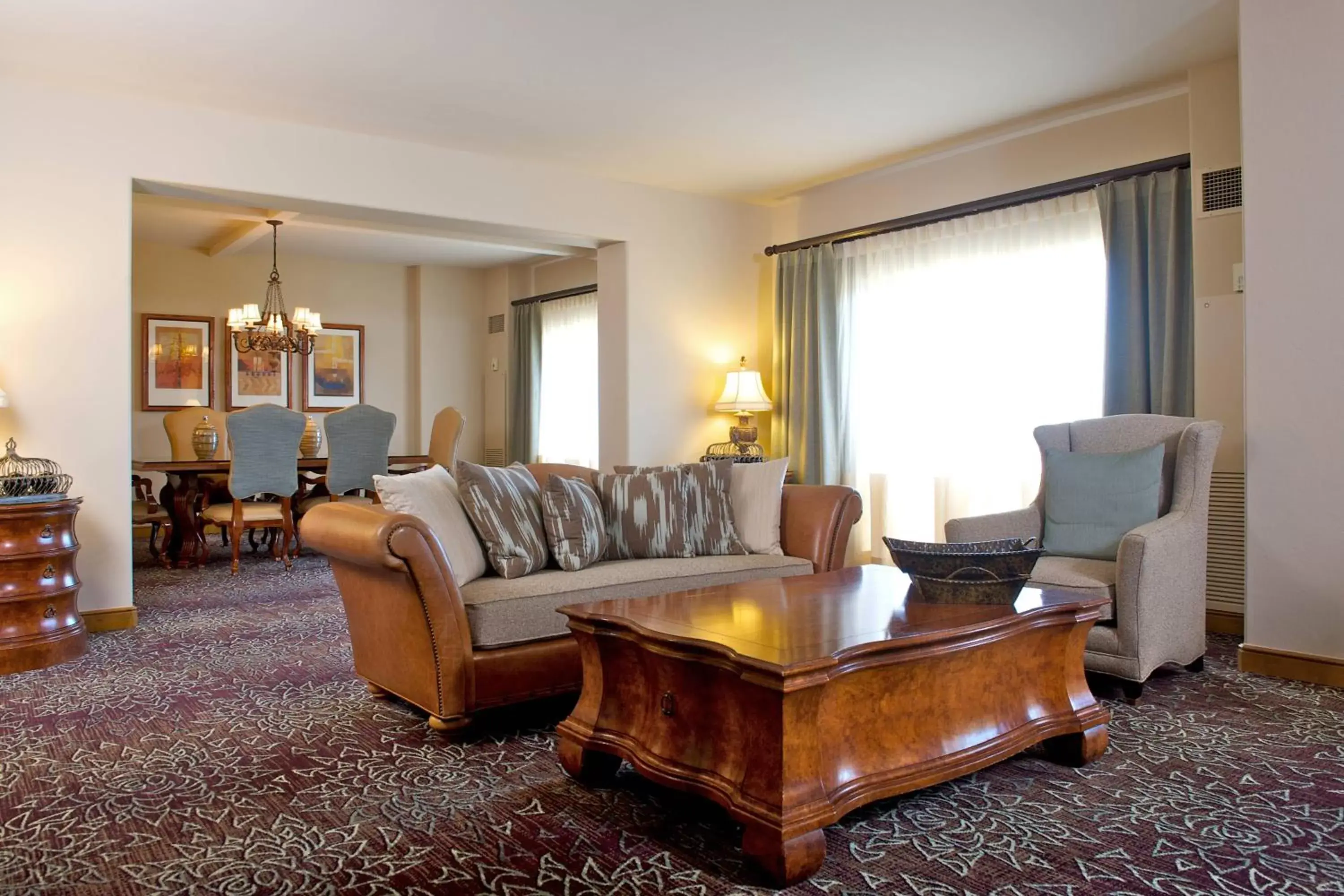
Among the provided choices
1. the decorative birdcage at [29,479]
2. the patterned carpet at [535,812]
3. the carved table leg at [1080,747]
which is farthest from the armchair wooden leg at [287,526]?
the carved table leg at [1080,747]

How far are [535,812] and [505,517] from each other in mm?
1211

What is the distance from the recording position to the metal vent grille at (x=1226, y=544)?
425 centimetres

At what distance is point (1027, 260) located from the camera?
522cm

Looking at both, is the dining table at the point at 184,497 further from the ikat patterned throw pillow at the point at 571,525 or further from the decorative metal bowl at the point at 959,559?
the decorative metal bowl at the point at 959,559

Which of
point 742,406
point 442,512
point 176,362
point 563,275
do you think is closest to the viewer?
point 442,512

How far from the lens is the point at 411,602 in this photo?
9.28ft

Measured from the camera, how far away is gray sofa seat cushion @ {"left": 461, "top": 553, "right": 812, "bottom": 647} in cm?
290

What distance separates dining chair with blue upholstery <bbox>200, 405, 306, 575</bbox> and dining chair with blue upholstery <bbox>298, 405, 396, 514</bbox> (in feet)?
0.70

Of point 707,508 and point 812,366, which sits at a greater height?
point 812,366

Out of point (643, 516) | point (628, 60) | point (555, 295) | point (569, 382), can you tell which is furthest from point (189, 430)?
point (643, 516)

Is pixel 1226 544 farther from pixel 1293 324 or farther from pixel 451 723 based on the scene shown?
pixel 451 723

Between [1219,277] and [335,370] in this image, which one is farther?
[335,370]

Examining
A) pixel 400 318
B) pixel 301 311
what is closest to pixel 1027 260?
pixel 301 311

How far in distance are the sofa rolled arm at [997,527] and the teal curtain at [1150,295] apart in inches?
46.1
